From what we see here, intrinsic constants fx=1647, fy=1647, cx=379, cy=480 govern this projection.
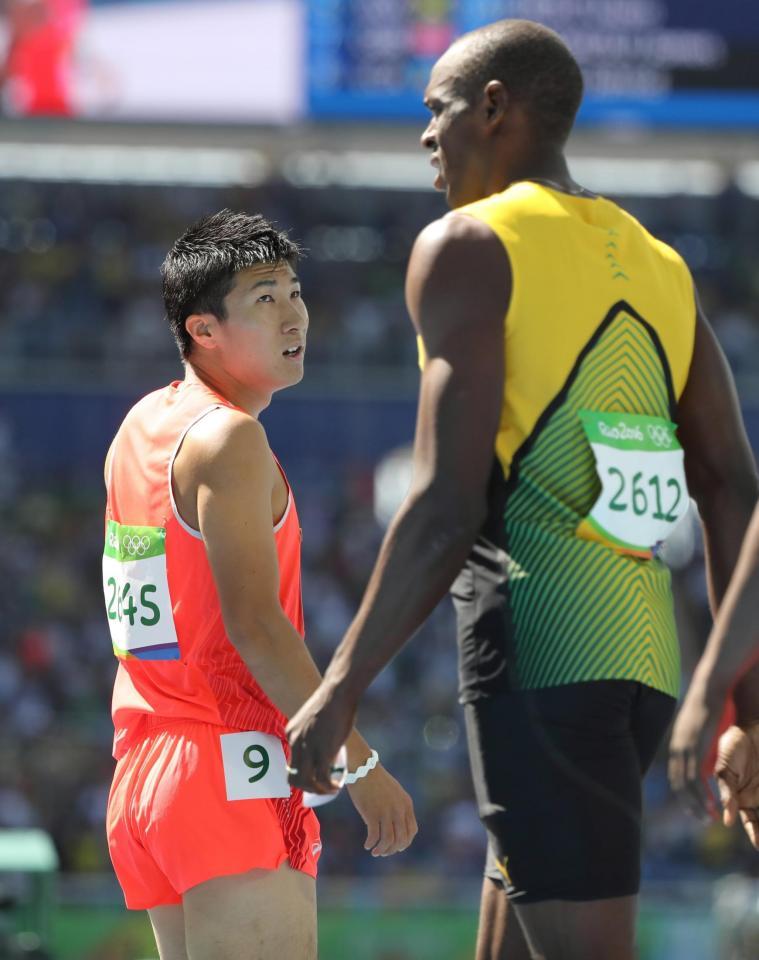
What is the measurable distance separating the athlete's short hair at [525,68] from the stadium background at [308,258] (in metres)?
9.51

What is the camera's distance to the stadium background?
13695 mm

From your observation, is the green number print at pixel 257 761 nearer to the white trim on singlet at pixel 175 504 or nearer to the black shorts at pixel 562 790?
the white trim on singlet at pixel 175 504

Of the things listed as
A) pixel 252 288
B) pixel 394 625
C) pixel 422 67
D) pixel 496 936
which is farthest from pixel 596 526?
pixel 422 67

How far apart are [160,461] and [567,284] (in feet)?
2.97

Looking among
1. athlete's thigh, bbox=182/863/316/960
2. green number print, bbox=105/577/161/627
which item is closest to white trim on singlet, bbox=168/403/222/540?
green number print, bbox=105/577/161/627

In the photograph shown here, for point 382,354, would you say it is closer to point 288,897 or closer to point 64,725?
point 64,725

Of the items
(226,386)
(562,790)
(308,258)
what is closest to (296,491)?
(308,258)

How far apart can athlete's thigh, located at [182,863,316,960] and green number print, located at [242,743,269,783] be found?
0.55 ft

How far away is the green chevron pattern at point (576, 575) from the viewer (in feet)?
8.63

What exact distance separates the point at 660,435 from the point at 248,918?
3.70 ft

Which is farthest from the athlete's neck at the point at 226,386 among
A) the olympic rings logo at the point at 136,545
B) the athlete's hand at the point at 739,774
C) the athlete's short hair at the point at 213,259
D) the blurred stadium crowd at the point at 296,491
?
the blurred stadium crowd at the point at 296,491

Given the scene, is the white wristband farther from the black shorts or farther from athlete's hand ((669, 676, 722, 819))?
athlete's hand ((669, 676, 722, 819))

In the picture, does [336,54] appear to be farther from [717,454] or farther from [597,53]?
[717,454]

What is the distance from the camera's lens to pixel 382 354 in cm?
1748
